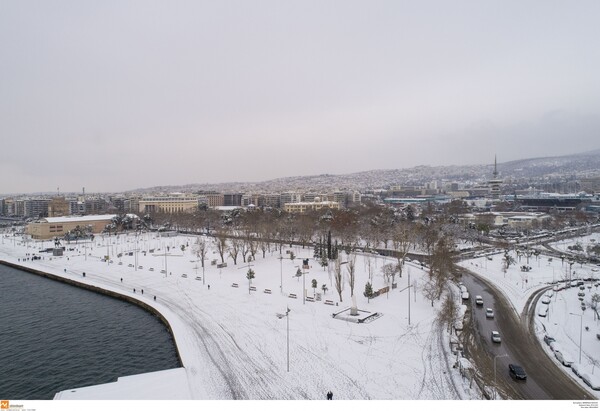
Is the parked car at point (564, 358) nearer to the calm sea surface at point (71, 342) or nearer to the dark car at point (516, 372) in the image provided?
the dark car at point (516, 372)

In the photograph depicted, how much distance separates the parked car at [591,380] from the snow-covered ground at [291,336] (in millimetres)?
4306

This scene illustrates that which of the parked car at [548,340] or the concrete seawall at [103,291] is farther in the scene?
the concrete seawall at [103,291]

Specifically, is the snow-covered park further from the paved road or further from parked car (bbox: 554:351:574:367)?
the paved road

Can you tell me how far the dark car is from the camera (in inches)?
578

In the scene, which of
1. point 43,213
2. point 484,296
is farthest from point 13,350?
point 43,213

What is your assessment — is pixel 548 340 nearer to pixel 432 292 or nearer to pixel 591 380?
pixel 591 380

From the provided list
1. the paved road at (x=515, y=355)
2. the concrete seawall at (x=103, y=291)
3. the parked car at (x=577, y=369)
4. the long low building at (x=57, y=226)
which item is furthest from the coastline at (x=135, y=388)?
the long low building at (x=57, y=226)

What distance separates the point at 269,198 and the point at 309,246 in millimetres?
84166

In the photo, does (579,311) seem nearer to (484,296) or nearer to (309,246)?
(484,296)

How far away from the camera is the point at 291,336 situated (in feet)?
61.9

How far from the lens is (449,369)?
50.4 ft

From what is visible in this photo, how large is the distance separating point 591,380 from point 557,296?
13495 mm

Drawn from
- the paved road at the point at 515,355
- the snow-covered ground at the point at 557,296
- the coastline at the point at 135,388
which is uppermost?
the coastline at the point at 135,388

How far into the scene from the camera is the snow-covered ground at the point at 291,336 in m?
14.2
